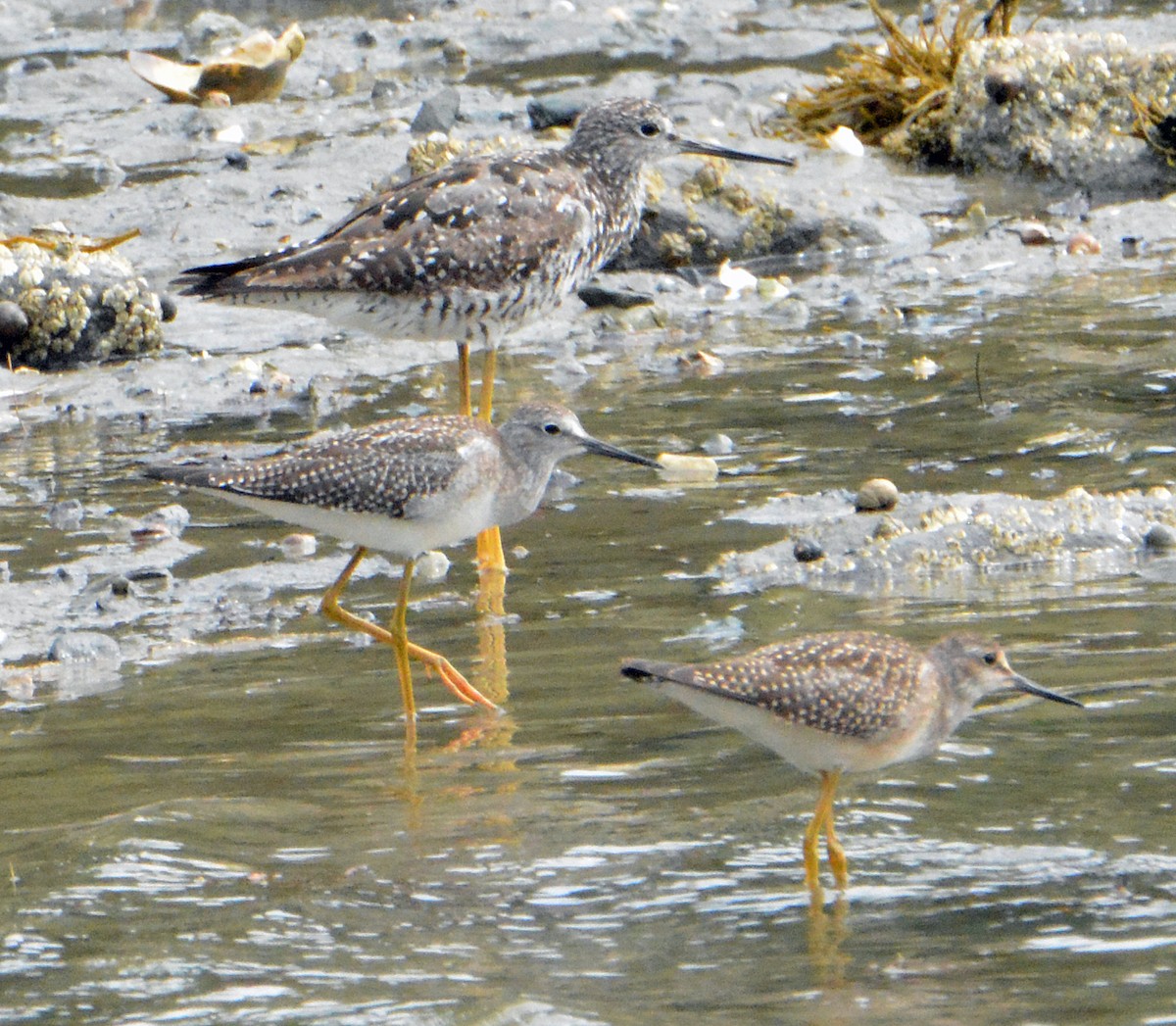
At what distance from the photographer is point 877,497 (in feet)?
26.0

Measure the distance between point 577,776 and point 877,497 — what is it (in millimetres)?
2646

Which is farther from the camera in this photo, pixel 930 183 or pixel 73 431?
pixel 930 183

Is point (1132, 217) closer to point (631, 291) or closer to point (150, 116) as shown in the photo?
point (631, 291)

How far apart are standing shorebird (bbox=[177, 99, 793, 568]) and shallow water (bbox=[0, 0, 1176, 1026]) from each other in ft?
2.85

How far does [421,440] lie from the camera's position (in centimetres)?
683

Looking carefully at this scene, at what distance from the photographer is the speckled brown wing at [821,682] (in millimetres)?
5082

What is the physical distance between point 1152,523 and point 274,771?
3.58 meters

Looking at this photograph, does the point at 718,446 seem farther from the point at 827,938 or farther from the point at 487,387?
the point at 827,938

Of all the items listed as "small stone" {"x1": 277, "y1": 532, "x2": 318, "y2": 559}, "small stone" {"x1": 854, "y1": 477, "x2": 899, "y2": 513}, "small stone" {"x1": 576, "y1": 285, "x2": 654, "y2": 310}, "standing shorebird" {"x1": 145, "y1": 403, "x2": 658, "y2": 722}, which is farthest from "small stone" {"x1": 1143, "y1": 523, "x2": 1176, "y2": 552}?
"small stone" {"x1": 576, "y1": 285, "x2": 654, "y2": 310}

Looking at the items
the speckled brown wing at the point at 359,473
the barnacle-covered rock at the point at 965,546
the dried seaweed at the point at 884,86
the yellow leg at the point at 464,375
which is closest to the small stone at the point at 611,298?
the yellow leg at the point at 464,375

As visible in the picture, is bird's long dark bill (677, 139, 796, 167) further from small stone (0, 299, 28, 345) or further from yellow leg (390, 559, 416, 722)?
yellow leg (390, 559, 416, 722)

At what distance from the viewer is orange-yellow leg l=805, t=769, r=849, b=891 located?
16.5 feet

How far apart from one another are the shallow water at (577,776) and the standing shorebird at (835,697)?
0.70 feet

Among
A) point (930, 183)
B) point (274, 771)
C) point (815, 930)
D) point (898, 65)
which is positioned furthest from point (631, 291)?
point (815, 930)
